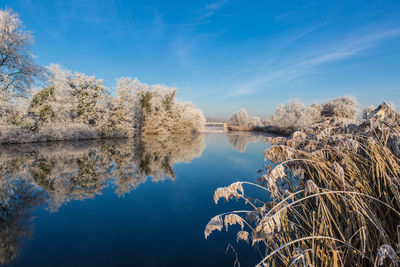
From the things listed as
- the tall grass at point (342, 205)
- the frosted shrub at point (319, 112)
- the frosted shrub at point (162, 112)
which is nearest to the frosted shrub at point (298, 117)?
the frosted shrub at point (319, 112)

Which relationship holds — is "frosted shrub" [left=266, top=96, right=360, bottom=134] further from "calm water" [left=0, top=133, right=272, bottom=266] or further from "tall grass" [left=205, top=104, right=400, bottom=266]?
"tall grass" [left=205, top=104, right=400, bottom=266]

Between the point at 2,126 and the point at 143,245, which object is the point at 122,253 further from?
the point at 2,126

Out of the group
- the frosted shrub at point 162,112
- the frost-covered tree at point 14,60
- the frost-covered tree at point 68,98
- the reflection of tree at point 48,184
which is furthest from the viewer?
the frosted shrub at point 162,112

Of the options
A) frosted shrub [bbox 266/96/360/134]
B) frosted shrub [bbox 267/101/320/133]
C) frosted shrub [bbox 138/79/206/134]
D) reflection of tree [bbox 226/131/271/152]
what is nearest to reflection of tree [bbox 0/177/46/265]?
reflection of tree [bbox 226/131/271/152]

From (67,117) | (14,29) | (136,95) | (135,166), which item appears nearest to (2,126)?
(67,117)

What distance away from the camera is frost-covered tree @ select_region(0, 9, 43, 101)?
1219 centimetres

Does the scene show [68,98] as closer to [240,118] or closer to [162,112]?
[162,112]

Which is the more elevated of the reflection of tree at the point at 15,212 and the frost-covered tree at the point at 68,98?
the frost-covered tree at the point at 68,98

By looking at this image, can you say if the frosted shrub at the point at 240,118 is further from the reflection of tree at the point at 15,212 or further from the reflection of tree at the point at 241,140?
the reflection of tree at the point at 15,212

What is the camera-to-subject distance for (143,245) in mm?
2738

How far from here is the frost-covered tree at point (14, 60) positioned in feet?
40.0

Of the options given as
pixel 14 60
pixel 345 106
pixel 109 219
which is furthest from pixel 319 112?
pixel 14 60

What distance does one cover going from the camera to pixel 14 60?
12875 mm

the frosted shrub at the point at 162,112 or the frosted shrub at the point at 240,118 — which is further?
the frosted shrub at the point at 240,118
